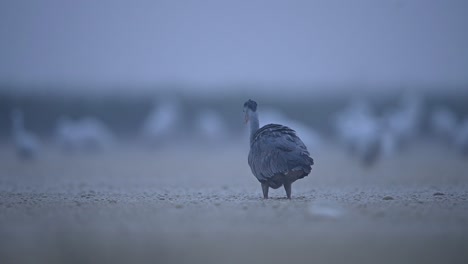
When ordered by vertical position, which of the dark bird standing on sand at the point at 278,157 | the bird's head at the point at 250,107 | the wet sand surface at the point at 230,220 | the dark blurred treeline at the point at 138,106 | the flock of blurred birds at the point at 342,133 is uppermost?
the dark blurred treeline at the point at 138,106

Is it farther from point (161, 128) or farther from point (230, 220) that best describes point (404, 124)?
point (230, 220)

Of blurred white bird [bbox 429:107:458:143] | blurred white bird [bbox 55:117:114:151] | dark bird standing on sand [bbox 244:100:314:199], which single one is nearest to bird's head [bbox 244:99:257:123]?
dark bird standing on sand [bbox 244:100:314:199]

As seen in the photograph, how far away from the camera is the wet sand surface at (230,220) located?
293 inches

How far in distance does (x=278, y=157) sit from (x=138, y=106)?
3441 cm

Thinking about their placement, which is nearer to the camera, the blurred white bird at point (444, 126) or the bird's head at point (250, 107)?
the bird's head at point (250, 107)

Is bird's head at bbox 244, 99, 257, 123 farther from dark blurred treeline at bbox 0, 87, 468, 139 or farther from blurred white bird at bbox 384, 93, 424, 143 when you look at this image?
dark blurred treeline at bbox 0, 87, 468, 139

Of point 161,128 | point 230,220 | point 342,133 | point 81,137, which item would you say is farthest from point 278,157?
point 161,128

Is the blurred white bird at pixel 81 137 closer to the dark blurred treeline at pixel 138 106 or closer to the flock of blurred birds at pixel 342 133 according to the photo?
the flock of blurred birds at pixel 342 133

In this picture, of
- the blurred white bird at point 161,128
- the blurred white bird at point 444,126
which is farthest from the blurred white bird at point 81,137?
the blurred white bird at point 444,126

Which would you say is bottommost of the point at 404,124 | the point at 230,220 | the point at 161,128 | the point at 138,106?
the point at 230,220

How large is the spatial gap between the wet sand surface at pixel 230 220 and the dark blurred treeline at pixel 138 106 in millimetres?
22961

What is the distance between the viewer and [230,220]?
918cm

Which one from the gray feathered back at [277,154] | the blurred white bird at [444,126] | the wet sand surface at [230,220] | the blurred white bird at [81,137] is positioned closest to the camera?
the wet sand surface at [230,220]

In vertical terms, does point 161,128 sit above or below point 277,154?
above
